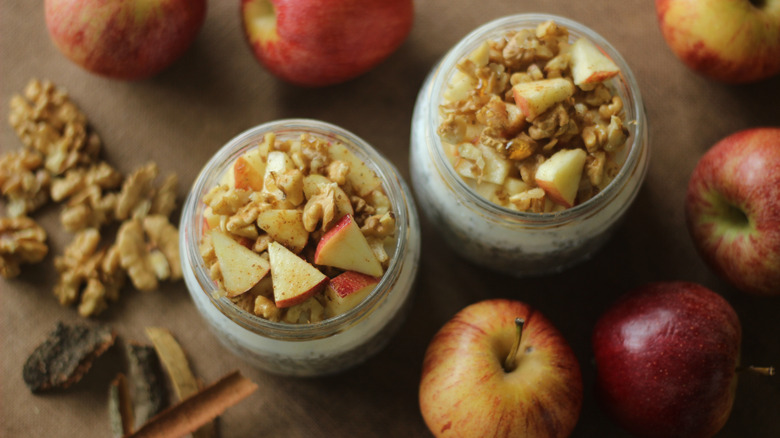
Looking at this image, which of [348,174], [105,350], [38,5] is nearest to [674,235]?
[348,174]

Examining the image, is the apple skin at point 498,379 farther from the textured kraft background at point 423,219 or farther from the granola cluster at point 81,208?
the granola cluster at point 81,208

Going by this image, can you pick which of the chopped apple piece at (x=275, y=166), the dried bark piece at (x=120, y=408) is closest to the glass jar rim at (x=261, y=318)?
the chopped apple piece at (x=275, y=166)

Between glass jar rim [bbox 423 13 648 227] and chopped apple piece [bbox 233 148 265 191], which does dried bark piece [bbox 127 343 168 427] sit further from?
glass jar rim [bbox 423 13 648 227]

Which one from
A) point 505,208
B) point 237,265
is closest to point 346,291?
point 237,265

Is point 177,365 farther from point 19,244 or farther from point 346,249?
point 346,249


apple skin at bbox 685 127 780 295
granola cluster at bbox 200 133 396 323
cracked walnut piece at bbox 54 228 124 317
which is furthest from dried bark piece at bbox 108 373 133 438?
apple skin at bbox 685 127 780 295
